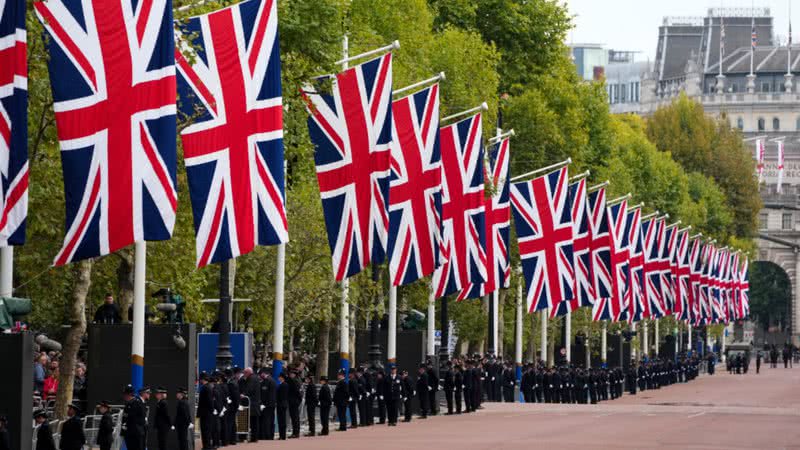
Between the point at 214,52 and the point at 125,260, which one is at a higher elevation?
the point at 214,52

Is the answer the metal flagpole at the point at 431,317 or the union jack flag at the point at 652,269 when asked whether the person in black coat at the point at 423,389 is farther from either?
the union jack flag at the point at 652,269

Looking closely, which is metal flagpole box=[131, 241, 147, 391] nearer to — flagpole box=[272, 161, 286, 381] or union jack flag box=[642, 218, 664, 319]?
flagpole box=[272, 161, 286, 381]

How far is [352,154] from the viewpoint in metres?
40.3

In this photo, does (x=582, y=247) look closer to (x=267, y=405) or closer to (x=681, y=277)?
(x=267, y=405)

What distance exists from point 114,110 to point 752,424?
1003 inches

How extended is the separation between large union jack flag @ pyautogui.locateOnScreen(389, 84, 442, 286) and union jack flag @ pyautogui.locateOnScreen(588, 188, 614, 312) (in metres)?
17.8

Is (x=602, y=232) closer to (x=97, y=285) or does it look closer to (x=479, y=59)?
(x=479, y=59)

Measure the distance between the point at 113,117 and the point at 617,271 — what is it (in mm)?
43266

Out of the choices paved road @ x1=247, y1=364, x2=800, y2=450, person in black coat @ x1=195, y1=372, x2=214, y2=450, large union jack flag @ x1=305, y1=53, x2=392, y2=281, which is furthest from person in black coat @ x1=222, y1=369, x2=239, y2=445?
large union jack flag @ x1=305, y1=53, x2=392, y2=281

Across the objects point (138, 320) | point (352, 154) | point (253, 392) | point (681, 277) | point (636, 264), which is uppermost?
point (681, 277)

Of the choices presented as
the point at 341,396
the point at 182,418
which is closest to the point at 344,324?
the point at 341,396

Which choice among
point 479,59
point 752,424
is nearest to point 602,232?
point 479,59

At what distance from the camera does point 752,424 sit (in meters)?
48.5

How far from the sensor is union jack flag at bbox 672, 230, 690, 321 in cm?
9162
